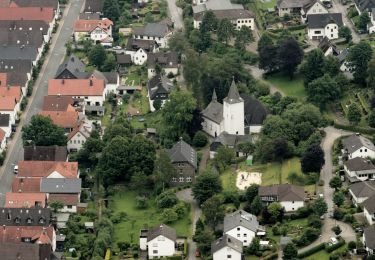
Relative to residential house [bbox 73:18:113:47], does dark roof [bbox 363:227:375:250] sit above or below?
below

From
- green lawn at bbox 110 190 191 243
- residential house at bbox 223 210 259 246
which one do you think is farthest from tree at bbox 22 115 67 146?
residential house at bbox 223 210 259 246

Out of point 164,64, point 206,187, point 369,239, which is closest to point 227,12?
point 164,64

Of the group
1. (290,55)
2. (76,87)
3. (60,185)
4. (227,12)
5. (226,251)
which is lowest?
(226,251)

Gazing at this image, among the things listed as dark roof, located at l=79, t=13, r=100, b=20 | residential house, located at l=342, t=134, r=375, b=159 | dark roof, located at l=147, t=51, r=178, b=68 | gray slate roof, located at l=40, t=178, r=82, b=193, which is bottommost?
gray slate roof, located at l=40, t=178, r=82, b=193

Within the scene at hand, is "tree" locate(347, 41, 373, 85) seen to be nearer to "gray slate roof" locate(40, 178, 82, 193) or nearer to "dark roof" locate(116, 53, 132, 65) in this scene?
"dark roof" locate(116, 53, 132, 65)

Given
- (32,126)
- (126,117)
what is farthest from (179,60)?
(32,126)

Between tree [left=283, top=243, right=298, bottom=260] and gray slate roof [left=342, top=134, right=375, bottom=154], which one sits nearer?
tree [left=283, top=243, right=298, bottom=260]

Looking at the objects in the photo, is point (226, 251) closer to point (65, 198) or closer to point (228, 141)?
point (65, 198)
